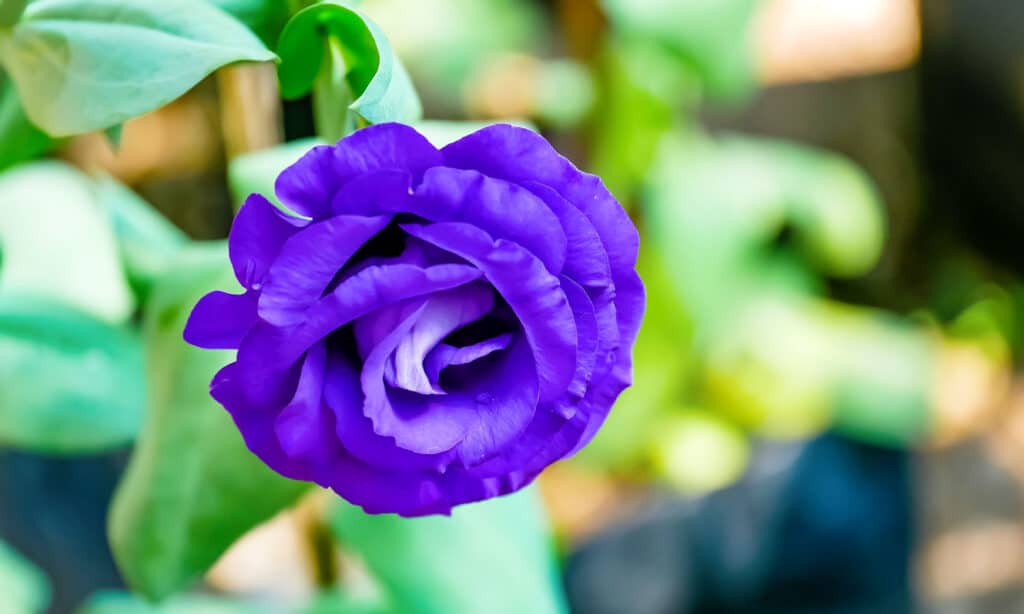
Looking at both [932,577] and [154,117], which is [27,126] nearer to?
[154,117]

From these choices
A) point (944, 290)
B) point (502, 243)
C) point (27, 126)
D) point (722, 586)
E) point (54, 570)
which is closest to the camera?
point (502, 243)

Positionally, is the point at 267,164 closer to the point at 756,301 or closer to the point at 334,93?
the point at 334,93

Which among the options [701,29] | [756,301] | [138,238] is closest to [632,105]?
[701,29]

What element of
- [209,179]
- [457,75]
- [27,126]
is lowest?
[209,179]

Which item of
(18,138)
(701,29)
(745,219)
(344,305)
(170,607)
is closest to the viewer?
(344,305)

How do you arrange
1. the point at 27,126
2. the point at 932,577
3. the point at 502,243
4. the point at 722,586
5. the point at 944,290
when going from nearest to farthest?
the point at 502,243, the point at 27,126, the point at 722,586, the point at 932,577, the point at 944,290

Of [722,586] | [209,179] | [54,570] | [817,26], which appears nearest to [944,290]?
[817,26]
